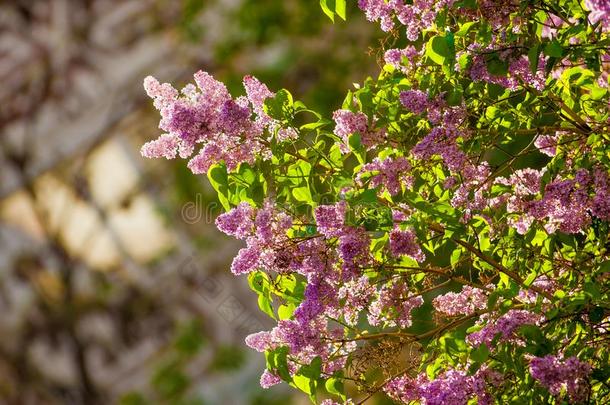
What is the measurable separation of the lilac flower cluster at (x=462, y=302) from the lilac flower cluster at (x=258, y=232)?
52 cm

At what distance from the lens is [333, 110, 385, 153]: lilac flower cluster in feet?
7.99

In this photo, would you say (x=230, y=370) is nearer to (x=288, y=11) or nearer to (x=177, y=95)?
(x=288, y=11)

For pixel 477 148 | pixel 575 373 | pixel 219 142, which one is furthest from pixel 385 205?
pixel 575 373

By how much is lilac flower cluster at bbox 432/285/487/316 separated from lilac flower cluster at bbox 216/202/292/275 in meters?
0.52

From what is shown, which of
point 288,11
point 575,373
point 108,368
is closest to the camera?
point 575,373

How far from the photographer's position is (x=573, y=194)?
2.44 m

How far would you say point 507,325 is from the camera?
2373 mm

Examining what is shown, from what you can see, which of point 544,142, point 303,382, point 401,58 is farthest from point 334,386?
point 544,142

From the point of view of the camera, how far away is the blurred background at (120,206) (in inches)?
277

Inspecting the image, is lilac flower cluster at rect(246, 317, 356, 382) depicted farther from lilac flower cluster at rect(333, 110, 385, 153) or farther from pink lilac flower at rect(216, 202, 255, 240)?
lilac flower cluster at rect(333, 110, 385, 153)

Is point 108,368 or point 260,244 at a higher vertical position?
point 108,368

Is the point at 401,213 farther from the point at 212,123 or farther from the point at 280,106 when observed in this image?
the point at 212,123

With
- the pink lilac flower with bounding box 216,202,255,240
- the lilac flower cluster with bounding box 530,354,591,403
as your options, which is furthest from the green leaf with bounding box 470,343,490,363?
the pink lilac flower with bounding box 216,202,255,240

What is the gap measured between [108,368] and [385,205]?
5.32 meters
